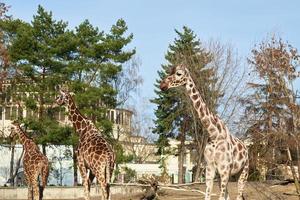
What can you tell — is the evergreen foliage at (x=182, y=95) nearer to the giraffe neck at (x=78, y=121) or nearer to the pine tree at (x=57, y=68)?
the pine tree at (x=57, y=68)

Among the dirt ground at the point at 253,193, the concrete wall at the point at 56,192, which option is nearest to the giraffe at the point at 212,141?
the dirt ground at the point at 253,193

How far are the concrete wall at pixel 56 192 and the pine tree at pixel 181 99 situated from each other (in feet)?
32.9

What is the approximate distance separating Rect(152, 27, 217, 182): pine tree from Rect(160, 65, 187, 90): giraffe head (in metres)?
23.6

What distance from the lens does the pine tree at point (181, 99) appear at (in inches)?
1462

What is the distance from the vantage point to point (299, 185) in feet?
64.1

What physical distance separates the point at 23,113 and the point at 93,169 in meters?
23.3

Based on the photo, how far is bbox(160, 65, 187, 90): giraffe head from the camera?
1250cm

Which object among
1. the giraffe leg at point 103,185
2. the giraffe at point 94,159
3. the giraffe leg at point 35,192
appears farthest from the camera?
the giraffe leg at point 35,192

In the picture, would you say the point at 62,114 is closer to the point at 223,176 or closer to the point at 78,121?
the point at 78,121

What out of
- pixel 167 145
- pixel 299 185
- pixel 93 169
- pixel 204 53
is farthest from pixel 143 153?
pixel 93 169

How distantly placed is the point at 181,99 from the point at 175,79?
97.8 ft

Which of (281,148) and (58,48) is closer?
(281,148)

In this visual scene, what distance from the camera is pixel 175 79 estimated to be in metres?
12.5

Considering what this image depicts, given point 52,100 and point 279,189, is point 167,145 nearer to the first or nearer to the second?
point 52,100
